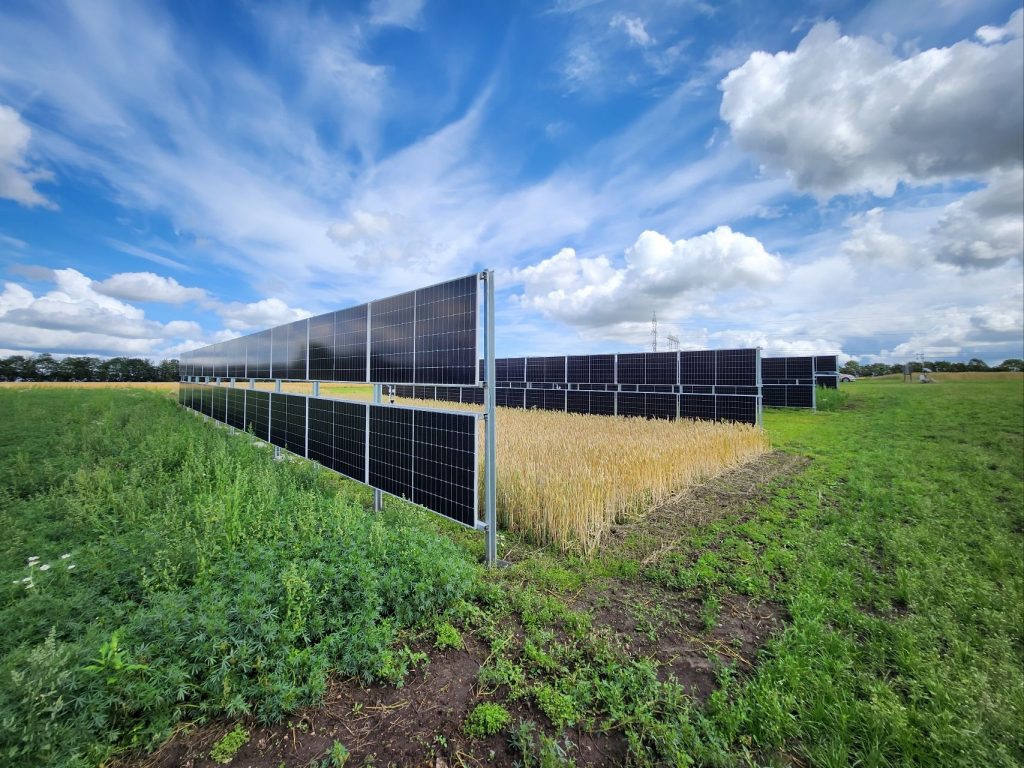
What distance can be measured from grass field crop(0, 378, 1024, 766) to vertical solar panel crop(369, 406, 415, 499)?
419mm

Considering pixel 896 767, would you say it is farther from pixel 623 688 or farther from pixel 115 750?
pixel 115 750

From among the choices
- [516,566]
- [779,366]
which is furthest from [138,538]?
[779,366]

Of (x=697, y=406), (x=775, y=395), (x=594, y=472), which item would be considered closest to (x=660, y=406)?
(x=697, y=406)

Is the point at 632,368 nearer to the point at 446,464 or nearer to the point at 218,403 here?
the point at 446,464

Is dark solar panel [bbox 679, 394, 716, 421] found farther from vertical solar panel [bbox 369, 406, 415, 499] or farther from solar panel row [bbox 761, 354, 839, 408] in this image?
vertical solar panel [bbox 369, 406, 415, 499]

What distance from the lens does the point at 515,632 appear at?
11.4 ft

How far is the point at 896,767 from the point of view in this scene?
7.70 feet

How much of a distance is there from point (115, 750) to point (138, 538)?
107 inches

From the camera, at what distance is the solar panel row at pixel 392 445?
15.8ft

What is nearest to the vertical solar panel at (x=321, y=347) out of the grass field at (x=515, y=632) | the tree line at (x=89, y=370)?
the grass field at (x=515, y=632)

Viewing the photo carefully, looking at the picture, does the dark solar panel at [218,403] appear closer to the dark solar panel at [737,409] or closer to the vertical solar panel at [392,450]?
the vertical solar panel at [392,450]

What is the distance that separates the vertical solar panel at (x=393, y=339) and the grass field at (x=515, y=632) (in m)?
2.03

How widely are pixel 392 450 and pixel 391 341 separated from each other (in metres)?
1.73

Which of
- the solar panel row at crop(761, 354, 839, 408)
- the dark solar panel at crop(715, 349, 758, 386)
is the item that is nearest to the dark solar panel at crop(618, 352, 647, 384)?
the dark solar panel at crop(715, 349, 758, 386)
